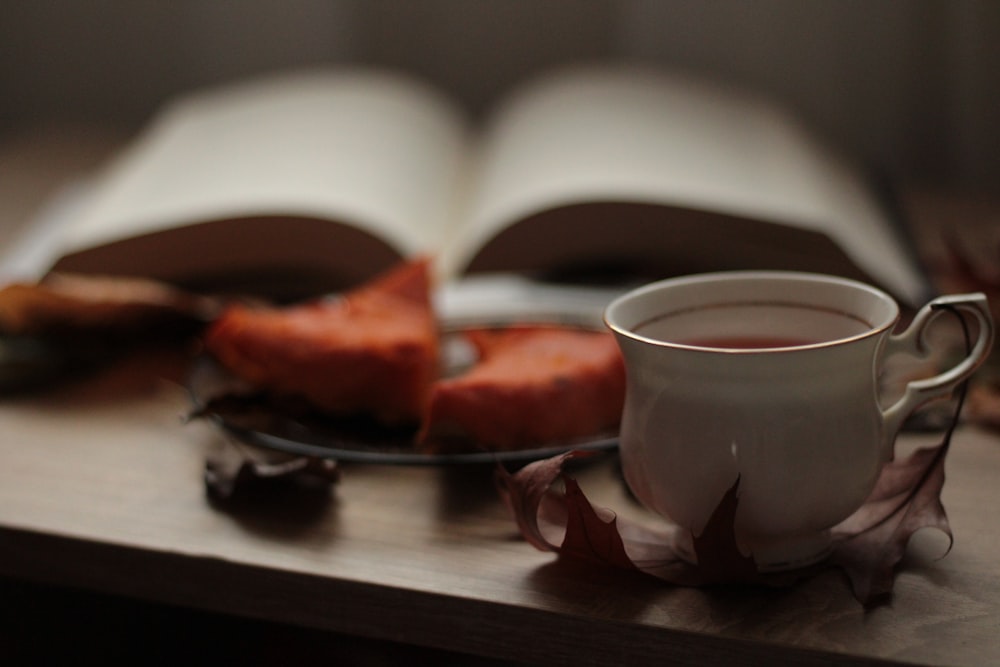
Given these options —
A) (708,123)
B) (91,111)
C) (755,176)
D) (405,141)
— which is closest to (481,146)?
(405,141)

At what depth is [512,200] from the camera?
74cm

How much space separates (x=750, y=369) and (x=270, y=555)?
0.68ft

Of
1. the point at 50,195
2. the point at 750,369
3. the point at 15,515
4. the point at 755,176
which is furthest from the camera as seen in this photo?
the point at 50,195

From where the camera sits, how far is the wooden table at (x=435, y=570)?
1.21 feet

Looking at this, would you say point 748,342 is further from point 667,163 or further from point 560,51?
point 560,51

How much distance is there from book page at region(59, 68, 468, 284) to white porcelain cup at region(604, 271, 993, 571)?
371 millimetres

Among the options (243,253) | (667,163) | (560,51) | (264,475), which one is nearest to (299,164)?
(243,253)

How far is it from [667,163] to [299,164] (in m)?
0.28

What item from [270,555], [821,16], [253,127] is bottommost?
[270,555]

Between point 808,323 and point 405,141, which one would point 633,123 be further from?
point 808,323

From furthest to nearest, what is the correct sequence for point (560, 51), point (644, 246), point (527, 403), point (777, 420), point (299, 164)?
point (560, 51) → point (299, 164) → point (644, 246) → point (527, 403) → point (777, 420)

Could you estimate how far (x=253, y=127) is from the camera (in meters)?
0.96

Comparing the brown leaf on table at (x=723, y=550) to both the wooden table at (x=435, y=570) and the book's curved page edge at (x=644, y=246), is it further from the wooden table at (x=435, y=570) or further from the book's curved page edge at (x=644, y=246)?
the book's curved page edge at (x=644, y=246)

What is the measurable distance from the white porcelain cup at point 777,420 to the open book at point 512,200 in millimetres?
262
